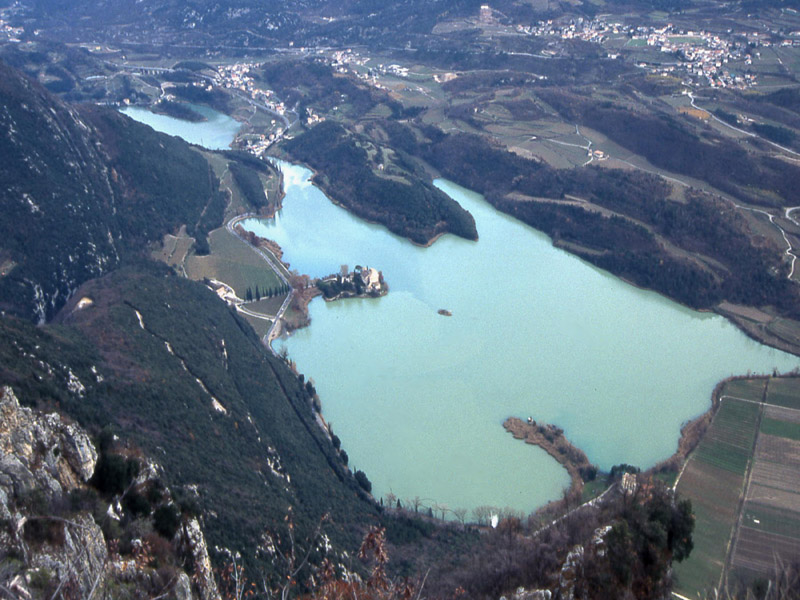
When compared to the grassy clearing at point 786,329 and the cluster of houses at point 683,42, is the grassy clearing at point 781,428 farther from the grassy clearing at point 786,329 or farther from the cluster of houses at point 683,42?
the cluster of houses at point 683,42

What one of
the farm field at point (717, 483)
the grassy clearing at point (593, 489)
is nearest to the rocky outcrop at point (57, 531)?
the farm field at point (717, 483)

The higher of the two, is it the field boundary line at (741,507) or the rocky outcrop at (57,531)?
the rocky outcrop at (57,531)

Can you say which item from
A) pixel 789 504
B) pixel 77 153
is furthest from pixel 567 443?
→ pixel 77 153

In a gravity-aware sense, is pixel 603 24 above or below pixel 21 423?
below

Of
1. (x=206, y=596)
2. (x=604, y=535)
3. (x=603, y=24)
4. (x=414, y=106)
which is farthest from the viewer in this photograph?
(x=603, y=24)

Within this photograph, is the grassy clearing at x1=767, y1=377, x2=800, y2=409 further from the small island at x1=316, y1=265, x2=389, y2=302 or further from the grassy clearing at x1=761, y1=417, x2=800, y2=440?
the small island at x1=316, y1=265, x2=389, y2=302

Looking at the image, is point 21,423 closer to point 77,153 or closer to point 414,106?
point 77,153

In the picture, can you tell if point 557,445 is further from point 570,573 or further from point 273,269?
point 273,269
